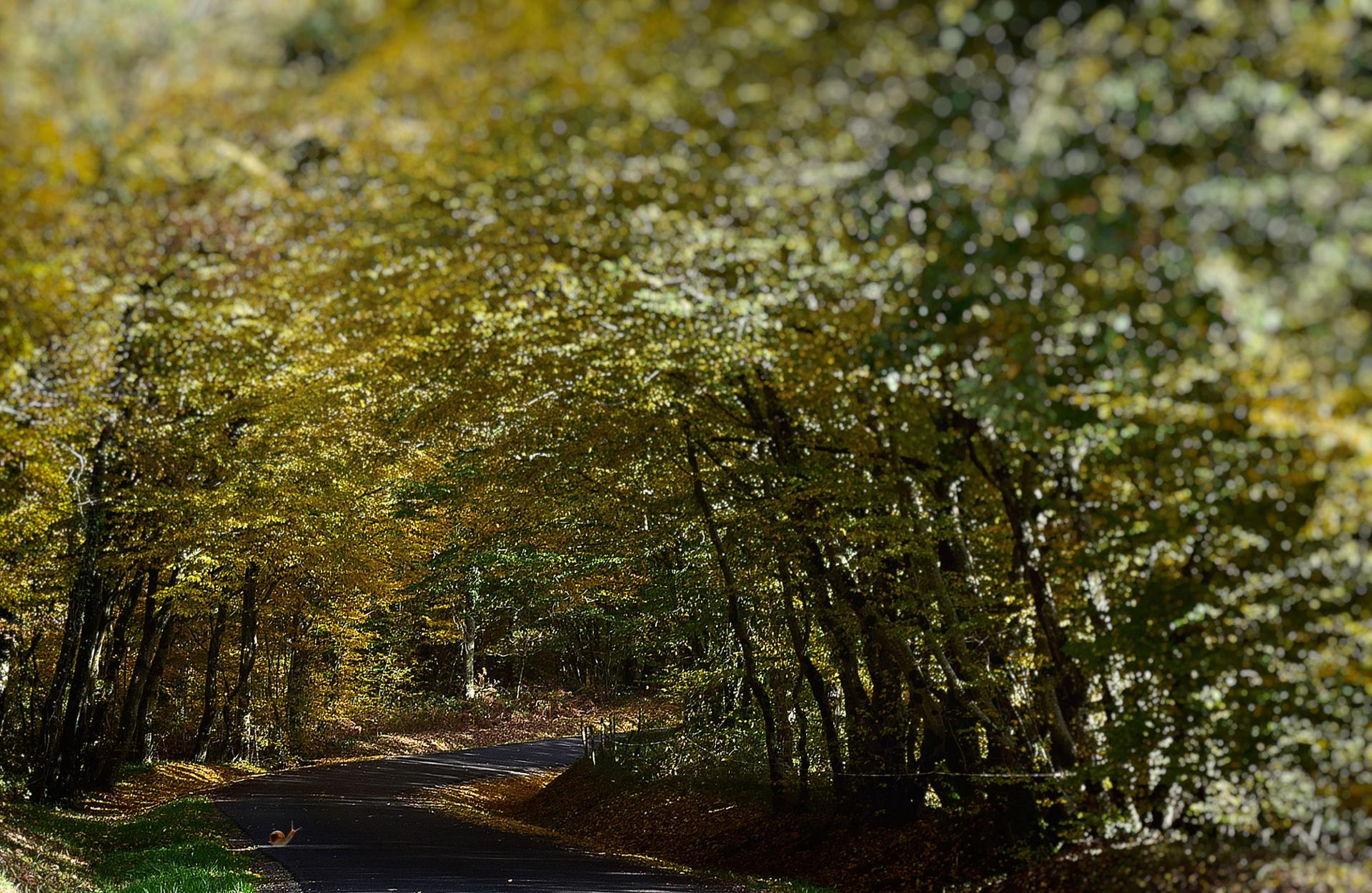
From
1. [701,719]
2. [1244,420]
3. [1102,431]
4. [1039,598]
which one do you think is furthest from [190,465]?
[1244,420]

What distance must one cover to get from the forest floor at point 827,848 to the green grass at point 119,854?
16.8ft

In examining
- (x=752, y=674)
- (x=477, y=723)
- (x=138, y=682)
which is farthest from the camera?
(x=477, y=723)

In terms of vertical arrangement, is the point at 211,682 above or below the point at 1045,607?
below

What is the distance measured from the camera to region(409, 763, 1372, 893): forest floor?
5.68 meters

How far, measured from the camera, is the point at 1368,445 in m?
3.20

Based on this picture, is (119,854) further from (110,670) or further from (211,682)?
(211,682)

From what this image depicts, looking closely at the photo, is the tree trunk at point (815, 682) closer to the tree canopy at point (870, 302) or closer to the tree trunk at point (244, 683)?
the tree canopy at point (870, 302)

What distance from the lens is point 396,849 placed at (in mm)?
12461

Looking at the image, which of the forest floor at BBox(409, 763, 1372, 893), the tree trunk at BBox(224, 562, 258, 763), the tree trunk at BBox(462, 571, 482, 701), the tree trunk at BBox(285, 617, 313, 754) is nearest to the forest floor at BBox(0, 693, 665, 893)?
the tree trunk at BBox(285, 617, 313, 754)

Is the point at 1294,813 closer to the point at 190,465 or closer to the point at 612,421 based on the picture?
the point at 612,421

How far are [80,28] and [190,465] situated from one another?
9893 millimetres

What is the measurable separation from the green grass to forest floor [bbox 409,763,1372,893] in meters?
5.11

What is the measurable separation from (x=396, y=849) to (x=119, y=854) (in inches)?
127

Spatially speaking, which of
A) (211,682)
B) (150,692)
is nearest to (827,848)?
(150,692)
